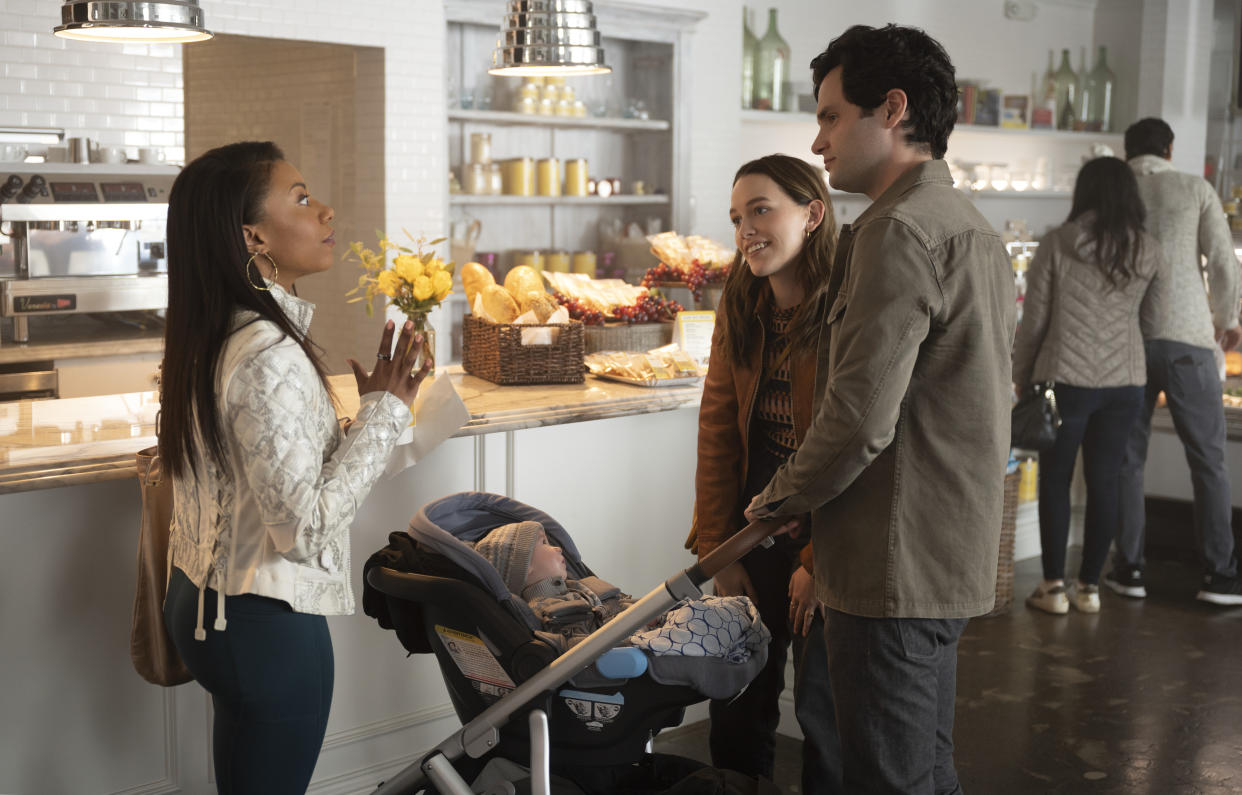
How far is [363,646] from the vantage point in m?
3.16

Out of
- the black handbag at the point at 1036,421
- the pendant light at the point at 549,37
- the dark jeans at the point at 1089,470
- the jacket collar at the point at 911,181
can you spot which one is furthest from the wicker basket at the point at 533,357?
the dark jeans at the point at 1089,470

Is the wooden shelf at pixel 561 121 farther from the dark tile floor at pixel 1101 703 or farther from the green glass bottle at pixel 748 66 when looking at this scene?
the dark tile floor at pixel 1101 703

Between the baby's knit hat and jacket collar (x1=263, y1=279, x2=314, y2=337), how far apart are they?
1.94 feet

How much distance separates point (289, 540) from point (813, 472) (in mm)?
838

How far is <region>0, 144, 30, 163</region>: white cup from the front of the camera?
5250 millimetres

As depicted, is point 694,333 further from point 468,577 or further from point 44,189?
point 44,189

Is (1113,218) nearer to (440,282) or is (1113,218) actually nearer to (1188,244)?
(1188,244)

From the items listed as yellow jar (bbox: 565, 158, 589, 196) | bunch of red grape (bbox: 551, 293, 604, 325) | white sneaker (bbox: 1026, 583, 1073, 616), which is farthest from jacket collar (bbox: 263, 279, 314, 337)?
yellow jar (bbox: 565, 158, 589, 196)

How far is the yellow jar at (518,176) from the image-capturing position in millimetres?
6738

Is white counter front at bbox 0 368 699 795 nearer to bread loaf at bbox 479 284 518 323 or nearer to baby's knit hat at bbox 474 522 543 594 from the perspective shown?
bread loaf at bbox 479 284 518 323

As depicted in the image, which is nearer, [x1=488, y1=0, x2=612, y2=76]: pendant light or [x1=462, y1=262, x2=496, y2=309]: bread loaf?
[x1=488, y1=0, x2=612, y2=76]: pendant light

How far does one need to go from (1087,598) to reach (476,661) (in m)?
3.39

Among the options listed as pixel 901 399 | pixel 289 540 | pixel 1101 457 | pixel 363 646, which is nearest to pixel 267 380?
pixel 289 540

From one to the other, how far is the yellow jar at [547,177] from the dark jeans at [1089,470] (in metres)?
3.10
